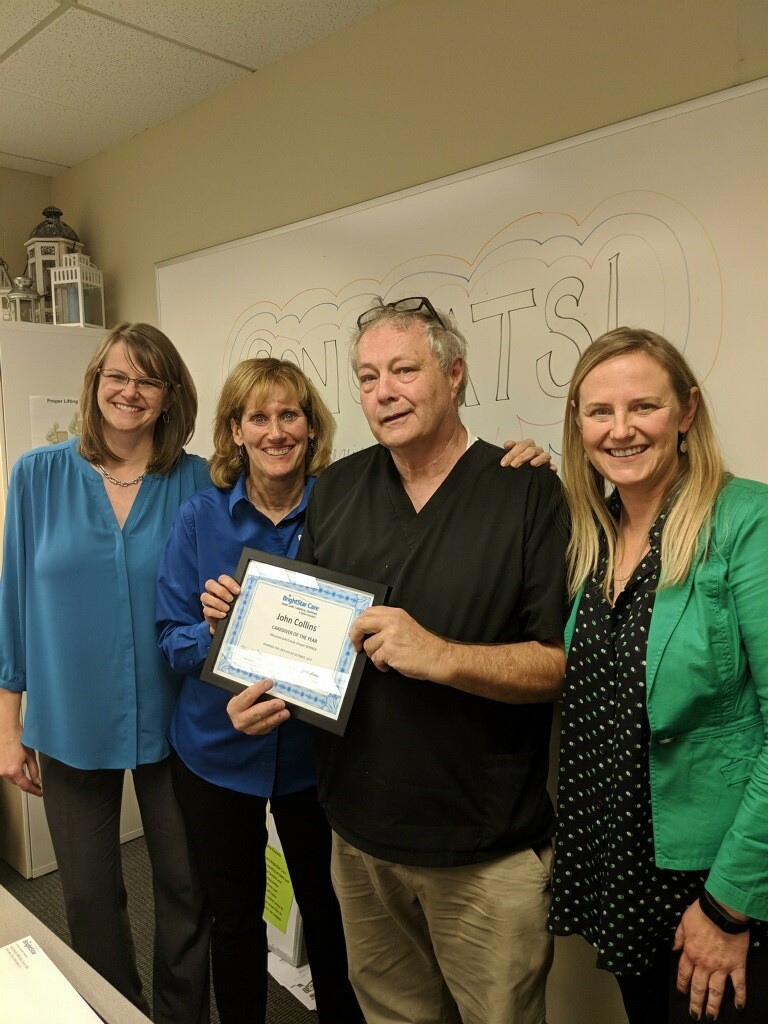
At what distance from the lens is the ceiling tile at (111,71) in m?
2.20

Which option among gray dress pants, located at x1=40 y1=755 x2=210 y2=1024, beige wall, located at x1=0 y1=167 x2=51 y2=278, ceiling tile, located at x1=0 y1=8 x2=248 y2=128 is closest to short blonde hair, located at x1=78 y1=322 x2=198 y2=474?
gray dress pants, located at x1=40 y1=755 x2=210 y2=1024

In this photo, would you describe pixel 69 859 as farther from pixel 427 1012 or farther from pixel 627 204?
pixel 627 204

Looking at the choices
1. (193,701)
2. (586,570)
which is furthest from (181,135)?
(586,570)

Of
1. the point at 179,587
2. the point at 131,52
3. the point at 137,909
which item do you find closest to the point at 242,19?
the point at 131,52

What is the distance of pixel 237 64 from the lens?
241cm

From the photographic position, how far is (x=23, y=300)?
9.76 ft

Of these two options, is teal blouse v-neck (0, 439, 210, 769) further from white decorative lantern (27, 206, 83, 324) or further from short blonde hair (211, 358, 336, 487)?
white decorative lantern (27, 206, 83, 324)

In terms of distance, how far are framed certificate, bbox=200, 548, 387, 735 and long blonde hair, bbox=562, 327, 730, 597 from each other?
0.37 m

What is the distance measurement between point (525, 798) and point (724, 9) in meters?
1.57

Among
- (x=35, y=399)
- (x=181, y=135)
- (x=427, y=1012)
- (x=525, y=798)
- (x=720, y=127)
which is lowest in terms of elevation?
(x=427, y=1012)

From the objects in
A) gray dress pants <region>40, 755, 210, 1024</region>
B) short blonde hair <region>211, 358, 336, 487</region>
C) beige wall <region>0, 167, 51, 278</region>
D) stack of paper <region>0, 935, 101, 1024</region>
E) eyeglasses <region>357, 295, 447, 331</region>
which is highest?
beige wall <region>0, 167, 51, 278</region>

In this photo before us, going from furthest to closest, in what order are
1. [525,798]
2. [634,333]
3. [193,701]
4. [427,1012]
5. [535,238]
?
[535,238]
[193,701]
[427,1012]
[525,798]
[634,333]

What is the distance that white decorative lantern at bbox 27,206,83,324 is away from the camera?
3.09 m

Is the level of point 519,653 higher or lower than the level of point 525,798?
higher
